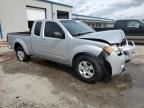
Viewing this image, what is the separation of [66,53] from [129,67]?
8.59ft

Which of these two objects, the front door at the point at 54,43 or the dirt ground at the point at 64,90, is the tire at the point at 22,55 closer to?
the dirt ground at the point at 64,90

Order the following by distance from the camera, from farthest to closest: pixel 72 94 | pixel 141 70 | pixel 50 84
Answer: pixel 141 70, pixel 50 84, pixel 72 94

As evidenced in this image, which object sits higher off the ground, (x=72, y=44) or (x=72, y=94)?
(x=72, y=44)

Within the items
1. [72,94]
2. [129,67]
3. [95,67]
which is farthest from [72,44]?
[129,67]

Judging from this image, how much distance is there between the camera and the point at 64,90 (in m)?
5.07

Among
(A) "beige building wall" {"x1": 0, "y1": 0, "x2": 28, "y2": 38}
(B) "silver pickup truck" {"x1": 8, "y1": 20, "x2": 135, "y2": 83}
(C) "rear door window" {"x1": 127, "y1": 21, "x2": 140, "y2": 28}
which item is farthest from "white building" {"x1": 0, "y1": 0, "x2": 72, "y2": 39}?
(B) "silver pickup truck" {"x1": 8, "y1": 20, "x2": 135, "y2": 83}

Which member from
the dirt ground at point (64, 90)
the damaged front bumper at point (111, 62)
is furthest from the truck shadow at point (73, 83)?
the damaged front bumper at point (111, 62)

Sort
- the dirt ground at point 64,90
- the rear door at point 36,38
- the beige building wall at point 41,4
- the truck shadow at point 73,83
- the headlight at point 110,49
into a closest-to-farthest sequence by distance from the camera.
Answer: the dirt ground at point 64,90 < the truck shadow at point 73,83 < the headlight at point 110,49 < the rear door at point 36,38 < the beige building wall at point 41,4

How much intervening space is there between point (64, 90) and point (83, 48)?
1.30 meters

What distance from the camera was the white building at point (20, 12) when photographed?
20.8 m

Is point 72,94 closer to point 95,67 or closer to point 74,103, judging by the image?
point 74,103

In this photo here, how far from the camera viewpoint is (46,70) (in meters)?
7.04

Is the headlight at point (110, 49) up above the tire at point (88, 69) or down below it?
above

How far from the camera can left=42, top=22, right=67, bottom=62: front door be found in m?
6.13
